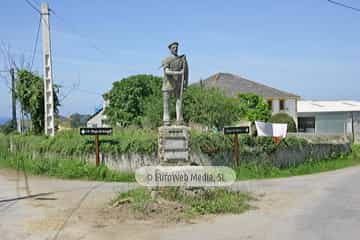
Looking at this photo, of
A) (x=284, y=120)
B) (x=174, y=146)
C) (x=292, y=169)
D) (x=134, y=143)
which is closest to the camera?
(x=174, y=146)

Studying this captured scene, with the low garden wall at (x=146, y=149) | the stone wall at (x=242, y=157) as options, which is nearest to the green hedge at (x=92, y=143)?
the low garden wall at (x=146, y=149)

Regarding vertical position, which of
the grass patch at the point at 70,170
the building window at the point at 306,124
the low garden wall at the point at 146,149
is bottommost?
the grass patch at the point at 70,170

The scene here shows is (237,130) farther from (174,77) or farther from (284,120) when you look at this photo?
(284,120)

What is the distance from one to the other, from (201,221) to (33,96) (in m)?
14.4

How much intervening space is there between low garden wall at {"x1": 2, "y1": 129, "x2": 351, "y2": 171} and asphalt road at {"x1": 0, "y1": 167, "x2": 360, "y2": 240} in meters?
1.92

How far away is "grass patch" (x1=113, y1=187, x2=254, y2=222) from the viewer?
A: 30.1ft

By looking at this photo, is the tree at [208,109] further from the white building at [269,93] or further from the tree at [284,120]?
Answer: the white building at [269,93]

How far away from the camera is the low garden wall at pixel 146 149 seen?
615 inches

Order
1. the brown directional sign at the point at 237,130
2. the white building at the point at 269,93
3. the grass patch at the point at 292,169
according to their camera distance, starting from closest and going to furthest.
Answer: the brown directional sign at the point at 237,130 < the grass patch at the point at 292,169 < the white building at the point at 269,93

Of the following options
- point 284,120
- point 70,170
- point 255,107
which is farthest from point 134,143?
point 255,107

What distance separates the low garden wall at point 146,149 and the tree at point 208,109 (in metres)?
10.9

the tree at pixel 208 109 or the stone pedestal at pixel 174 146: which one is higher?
the tree at pixel 208 109

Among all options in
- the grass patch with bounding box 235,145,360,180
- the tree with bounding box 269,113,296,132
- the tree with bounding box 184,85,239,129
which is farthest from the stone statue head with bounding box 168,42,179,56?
the tree with bounding box 269,113,296,132

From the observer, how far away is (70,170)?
1551cm
